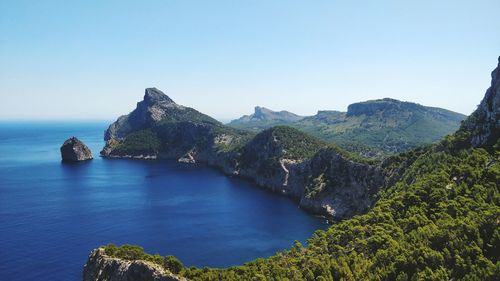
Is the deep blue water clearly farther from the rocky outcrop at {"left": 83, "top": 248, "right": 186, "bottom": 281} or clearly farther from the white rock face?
the white rock face

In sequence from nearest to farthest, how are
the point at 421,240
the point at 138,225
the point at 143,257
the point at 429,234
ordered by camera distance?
1. the point at 429,234
2. the point at 421,240
3. the point at 143,257
4. the point at 138,225

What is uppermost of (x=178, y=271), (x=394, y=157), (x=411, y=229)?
(x=394, y=157)

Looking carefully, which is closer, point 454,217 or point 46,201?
point 454,217

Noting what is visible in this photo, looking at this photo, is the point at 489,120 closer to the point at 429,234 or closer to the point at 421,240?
the point at 429,234

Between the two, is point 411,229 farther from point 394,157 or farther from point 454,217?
point 394,157

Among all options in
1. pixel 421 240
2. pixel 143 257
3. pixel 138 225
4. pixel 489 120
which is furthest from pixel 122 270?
pixel 489 120

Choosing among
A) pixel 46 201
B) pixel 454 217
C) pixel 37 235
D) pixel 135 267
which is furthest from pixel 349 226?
pixel 46 201

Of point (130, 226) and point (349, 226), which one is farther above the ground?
point (349, 226)
